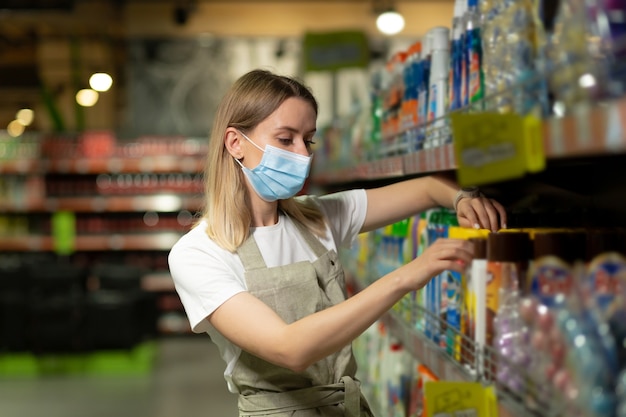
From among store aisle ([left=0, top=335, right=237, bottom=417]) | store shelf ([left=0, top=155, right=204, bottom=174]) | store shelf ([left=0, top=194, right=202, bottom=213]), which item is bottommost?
store aisle ([left=0, top=335, right=237, bottom=417])

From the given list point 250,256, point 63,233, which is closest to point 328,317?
point 250,256

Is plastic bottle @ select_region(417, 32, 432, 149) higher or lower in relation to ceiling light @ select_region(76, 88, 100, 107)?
lower

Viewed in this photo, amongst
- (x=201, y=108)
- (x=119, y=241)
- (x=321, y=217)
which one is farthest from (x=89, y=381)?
(x=321, y=217)

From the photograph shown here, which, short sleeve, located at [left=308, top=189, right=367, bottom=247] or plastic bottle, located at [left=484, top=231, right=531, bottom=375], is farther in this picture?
short sleeve, located at [left=308, top=189, right=367, bottom=247]

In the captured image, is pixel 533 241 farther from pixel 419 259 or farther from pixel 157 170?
pixel 157 170

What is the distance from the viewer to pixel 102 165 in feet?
36.4

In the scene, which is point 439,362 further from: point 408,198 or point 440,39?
point 440,39

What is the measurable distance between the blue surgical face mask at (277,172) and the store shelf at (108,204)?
353 inches

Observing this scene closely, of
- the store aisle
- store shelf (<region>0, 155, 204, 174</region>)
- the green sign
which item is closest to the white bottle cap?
the green sign

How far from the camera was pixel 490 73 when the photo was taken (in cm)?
180

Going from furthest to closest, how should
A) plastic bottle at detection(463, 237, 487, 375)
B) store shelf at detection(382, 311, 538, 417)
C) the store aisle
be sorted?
the store aisle, plastic bottle at detection(463, 237, 487, 375), store shelf at detection(382, 311, 538, 417)

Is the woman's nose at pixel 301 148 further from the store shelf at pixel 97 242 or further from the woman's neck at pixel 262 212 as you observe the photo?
the store shelf at pixel 97 242

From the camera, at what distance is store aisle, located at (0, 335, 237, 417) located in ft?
21.7

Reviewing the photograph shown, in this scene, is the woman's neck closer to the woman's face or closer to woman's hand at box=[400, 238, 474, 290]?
the woman's face
